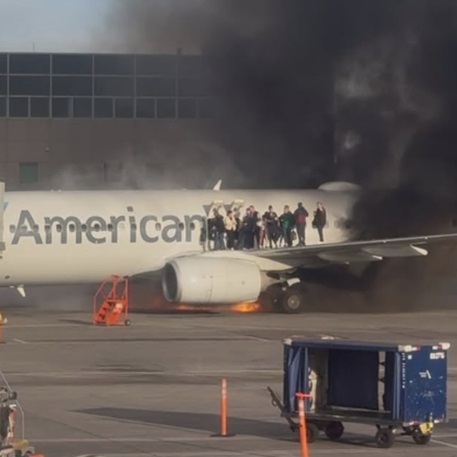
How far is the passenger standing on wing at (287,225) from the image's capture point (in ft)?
132

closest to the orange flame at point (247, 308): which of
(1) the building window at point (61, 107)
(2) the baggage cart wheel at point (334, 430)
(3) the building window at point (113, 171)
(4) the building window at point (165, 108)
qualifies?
(3) the building window at point (113, 171)

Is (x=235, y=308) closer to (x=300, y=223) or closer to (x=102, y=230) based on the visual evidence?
(x=300, y=223)

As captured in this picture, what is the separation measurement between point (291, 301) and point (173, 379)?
15.2m

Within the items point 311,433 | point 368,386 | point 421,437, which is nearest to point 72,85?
point 368,386

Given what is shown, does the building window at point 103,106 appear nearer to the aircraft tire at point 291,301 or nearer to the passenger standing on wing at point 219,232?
the passenger standing on wing at point 219,232

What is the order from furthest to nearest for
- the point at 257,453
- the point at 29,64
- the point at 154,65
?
the point at 29,64
the point at 154,65
the point at 257,453

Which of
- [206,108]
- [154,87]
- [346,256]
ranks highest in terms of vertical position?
[154,87]

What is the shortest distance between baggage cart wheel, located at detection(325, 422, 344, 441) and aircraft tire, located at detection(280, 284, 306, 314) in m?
21.1

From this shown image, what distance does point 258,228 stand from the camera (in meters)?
39.6

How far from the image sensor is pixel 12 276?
125ft

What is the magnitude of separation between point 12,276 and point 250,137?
13571 millimetres

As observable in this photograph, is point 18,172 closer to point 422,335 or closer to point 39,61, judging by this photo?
point 39,61

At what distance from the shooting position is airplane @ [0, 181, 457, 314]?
1471 inches

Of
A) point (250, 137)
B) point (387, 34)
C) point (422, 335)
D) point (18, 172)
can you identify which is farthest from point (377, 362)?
point (18, 172)
